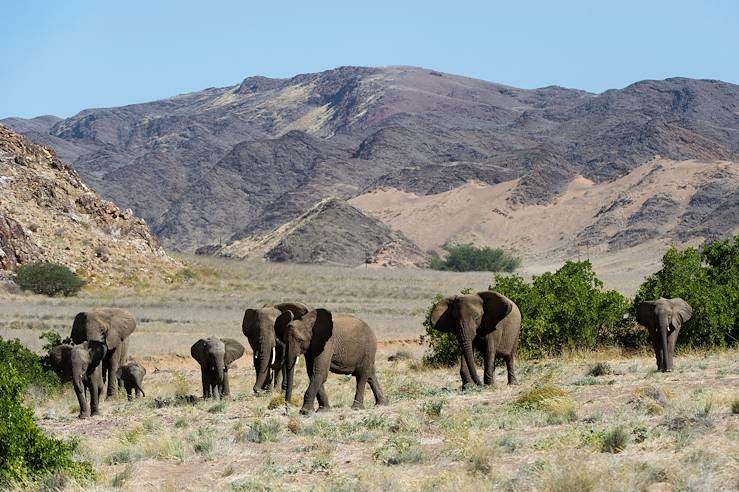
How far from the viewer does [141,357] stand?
38094 millimetres

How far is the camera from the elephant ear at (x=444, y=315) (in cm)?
2003

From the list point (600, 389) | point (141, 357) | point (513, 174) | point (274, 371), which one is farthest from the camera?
point (513, 174)

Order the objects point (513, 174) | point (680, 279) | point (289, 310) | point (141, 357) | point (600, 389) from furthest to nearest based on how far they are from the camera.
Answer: point (513, 174), point (141, 357), point (680, 279), point (289, 310), point (600, 389)

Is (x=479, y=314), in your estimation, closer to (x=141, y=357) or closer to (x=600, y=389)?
(x=600, y=389)

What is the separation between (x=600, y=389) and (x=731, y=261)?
16021 millimetres

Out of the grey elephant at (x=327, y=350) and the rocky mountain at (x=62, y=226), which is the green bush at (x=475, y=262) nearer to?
the rocky mountain at (x=62, y=226)

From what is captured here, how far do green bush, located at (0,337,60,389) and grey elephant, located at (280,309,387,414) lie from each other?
9347 millimetres

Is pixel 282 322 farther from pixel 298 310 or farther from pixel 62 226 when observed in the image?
pixel 62 226

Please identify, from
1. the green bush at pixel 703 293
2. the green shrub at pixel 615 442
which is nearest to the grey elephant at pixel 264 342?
the green bush at pixel 703 293

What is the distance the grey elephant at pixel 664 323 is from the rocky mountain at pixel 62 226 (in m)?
49.8

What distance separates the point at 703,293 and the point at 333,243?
10033 centimetres

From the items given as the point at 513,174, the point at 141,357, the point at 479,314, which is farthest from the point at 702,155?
the point at 479,314

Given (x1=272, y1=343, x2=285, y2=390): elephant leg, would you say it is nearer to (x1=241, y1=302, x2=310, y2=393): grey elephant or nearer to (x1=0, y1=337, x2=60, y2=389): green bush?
(x1=241, y1=302, x2=310, y2=393): grey elephant

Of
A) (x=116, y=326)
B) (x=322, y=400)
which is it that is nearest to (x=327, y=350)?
(x=322, y=400)
